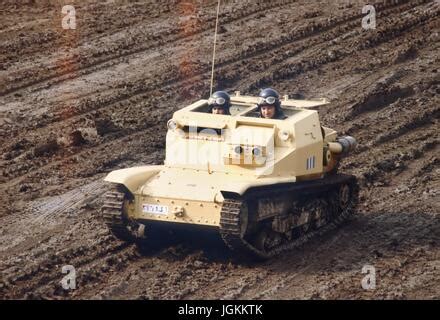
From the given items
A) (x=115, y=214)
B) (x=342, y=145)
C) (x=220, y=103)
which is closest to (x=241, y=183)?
(x=115, y=214)

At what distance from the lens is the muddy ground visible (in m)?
19.9

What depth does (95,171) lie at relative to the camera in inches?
1009


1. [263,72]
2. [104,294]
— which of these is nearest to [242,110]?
[104,294]

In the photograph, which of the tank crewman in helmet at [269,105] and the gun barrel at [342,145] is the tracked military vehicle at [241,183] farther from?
the tank crewman in helmet at [269,105]

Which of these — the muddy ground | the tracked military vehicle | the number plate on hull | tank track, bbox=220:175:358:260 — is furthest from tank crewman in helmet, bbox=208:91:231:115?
the number plate on hull

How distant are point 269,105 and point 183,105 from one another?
770cm

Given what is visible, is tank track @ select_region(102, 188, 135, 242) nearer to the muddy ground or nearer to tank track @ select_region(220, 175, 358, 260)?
the muddy ground

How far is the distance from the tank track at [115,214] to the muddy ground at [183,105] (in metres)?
0.44

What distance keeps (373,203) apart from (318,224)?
204cm

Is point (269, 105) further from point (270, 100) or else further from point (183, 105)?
point (183, 105)

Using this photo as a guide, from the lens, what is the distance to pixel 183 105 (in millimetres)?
29594

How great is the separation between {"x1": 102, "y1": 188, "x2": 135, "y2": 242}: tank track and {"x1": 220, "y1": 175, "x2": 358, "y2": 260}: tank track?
1.73 meters

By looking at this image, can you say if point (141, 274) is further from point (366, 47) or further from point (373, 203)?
point (366, 47)
